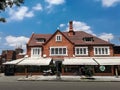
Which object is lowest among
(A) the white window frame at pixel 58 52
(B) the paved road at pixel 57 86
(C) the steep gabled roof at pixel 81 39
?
(B) the paved road at pixel 57 86

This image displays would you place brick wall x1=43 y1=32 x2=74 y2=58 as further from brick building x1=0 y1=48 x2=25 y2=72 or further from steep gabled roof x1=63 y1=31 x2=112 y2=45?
brick building x1=0 y1=48 x2=25 y2=72

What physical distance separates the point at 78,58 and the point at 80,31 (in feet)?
34.1

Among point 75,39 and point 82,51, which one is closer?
point 82,51

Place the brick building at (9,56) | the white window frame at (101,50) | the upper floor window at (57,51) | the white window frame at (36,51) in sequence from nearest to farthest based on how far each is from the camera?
the white window frame at (101,50)
the upper floor window at (57,51)
the white window frame at (36,51)
the brick building at (9,56)

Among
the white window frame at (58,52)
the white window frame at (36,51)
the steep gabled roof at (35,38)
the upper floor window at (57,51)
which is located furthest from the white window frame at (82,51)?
the steep gabled roof at (35,38)

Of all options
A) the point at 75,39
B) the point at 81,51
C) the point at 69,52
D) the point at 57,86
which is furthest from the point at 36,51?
the point at 57,86

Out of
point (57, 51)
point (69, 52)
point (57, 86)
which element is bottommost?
point (57, 86)

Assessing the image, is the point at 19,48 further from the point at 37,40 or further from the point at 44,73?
the point at 44,73

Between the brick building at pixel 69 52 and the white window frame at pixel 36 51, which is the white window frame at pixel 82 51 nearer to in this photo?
the brick building at pixel 69 52

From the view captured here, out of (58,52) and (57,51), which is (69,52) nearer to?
(58,52)

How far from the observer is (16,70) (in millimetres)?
53094

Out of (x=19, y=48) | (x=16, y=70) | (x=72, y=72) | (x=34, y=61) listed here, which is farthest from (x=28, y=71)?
(x=19, y=48)

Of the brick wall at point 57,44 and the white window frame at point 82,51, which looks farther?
the brick wall at point 57,44

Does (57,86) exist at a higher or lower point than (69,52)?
lower
